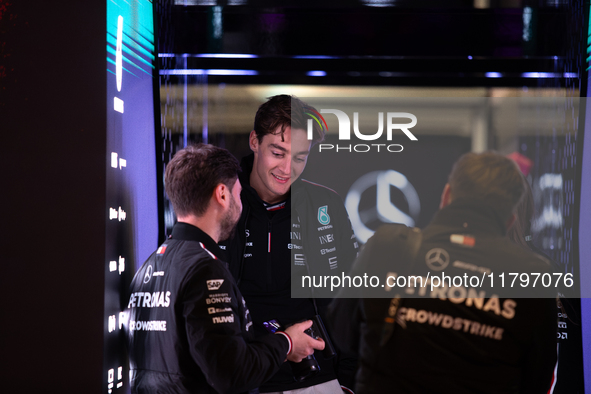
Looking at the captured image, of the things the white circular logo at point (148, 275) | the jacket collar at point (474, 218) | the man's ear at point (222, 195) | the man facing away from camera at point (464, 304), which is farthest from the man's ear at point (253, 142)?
the jacket collar at point (474, 218)

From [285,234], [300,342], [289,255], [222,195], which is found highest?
[222,195]

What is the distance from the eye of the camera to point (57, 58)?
6.26 ft

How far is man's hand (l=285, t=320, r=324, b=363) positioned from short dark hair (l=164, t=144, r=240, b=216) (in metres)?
0.64

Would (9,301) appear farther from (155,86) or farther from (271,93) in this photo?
(271,93)

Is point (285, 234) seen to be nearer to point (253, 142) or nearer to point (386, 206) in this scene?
point (253, 142)

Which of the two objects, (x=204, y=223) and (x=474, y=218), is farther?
(x=204, y=223)

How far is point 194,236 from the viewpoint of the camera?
175cm

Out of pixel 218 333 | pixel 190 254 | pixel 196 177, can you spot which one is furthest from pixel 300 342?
pixel 196 177

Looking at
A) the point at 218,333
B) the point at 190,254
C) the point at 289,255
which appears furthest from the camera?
the point at 289,255

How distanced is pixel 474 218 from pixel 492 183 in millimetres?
132

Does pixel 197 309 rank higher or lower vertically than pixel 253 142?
lower

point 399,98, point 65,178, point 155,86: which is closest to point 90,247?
point 65,178

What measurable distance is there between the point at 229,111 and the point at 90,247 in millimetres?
1170

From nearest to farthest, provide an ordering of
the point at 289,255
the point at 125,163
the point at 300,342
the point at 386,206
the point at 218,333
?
the point at 218,333
the point at 300,342
the point at 125,163
the point at 289,255
the point at 386,206
